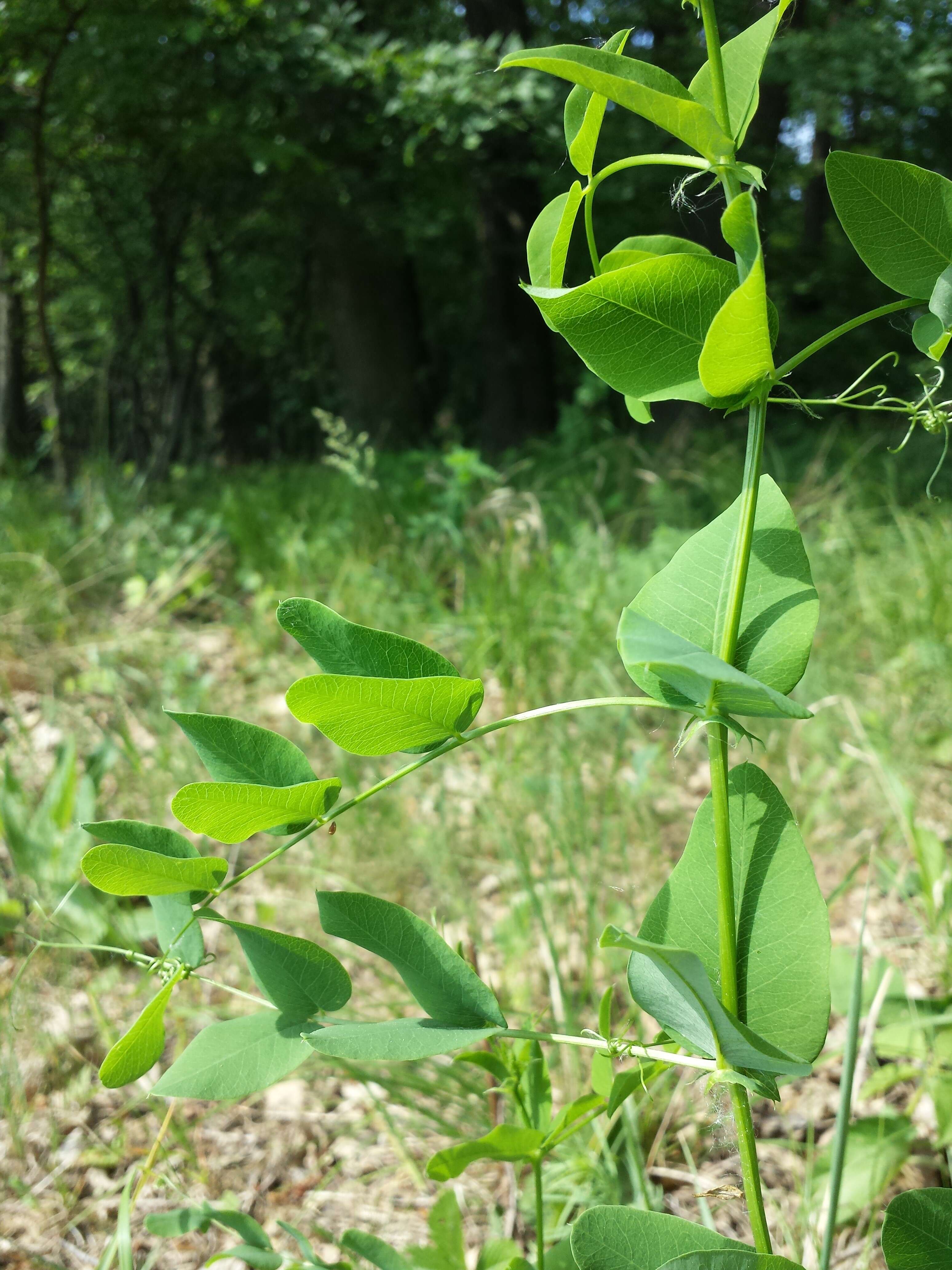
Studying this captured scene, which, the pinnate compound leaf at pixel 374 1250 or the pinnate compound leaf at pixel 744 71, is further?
the pinnate compound leaf at pixel 374 1250

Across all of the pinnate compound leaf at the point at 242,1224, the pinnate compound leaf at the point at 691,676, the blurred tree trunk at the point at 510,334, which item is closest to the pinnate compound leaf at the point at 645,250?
the pinnate compound leaf at the point at 691,676

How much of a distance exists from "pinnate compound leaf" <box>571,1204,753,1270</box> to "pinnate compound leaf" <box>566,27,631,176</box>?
346 mm

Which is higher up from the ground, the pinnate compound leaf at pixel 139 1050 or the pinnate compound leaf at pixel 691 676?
the pinnate compound leaf at pixel 691 676

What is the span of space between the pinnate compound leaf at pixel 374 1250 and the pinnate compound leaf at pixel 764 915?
226mm

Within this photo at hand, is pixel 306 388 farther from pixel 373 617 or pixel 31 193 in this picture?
pixel 373 617

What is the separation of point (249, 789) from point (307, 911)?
1034mm

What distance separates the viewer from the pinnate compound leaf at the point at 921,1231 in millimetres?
294

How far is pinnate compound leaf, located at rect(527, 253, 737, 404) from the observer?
28 cm

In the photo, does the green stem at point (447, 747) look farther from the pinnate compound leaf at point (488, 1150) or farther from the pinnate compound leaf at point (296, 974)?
the pinnate compound leaf at point (488, 1150)

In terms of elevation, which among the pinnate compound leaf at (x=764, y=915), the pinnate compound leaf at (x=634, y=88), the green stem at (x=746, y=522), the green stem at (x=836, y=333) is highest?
the pinnate compound leaf at (x=634, y=88)

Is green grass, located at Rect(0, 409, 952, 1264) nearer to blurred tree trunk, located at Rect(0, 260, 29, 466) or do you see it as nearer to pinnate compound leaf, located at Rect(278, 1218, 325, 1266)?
pinnate compound leaf, located at Rect(278, 1218, 325, 1266)

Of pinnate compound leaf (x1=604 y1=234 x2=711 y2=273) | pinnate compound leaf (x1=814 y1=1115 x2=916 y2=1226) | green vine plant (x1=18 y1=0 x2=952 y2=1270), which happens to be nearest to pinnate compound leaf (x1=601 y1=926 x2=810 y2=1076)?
green vine plant (x1=18 y1=0 x2=952 y2=1270)

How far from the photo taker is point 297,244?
6316 mm

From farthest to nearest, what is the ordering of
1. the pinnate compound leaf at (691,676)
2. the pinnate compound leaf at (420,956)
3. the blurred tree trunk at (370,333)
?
1. the blurred tree trunk at (370,333)
2. the pinnate compound leaf at (420,956)
3. the pinnate compound leaf at (691,676)
